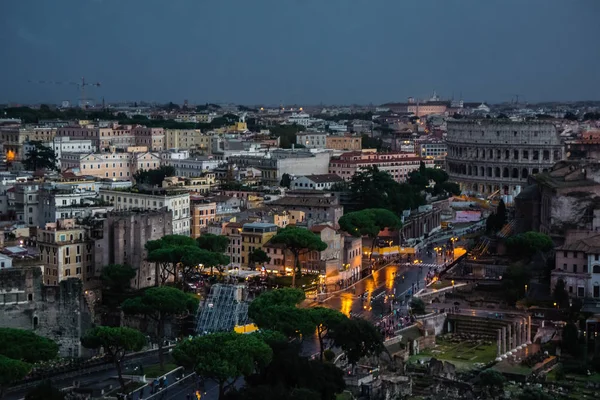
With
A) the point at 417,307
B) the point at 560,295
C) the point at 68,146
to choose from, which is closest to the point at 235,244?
the point at 417,307

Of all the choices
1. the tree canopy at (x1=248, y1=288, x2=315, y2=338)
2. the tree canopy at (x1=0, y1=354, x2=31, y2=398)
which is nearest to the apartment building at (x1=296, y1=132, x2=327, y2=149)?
the tree canopy at (x1=248, y1=288, x2=315, y2=338)

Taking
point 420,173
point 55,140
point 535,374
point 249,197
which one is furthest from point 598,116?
point 535,374

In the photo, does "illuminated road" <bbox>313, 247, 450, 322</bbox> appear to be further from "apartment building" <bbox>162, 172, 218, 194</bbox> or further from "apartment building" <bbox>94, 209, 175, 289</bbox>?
"apartment building" <bbox>162, 172, 218, 194</bbox>

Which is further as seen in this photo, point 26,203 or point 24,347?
point 26,203

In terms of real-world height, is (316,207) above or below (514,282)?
above

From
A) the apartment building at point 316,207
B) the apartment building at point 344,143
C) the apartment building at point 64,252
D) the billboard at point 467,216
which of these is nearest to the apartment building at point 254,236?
the apartment building at point 316,207

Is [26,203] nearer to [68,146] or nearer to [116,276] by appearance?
[116,276]

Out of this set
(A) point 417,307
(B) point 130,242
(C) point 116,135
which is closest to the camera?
(A) point 417,307

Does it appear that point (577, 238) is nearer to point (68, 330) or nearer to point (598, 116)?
point (68, 330)
